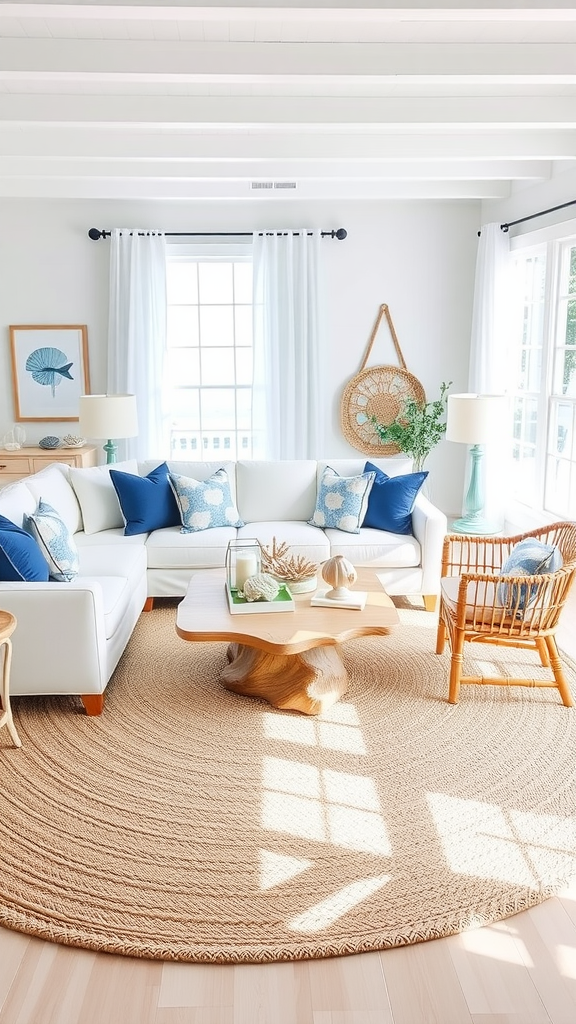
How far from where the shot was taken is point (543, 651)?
3803mm

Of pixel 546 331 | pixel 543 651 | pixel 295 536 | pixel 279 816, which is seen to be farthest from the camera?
pixel 546 331

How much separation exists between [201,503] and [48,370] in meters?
2.74

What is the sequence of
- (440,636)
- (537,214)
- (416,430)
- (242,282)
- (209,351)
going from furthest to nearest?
(209,351) → (242,282) → (416,430) → (537,214) → (440,636)

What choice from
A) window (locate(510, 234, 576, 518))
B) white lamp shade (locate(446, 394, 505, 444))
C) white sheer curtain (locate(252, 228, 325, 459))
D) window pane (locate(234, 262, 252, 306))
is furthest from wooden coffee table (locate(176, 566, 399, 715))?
window pane (locate(234, 262, 252, 306))

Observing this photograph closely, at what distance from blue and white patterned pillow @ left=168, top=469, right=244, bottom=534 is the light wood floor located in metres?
2.87

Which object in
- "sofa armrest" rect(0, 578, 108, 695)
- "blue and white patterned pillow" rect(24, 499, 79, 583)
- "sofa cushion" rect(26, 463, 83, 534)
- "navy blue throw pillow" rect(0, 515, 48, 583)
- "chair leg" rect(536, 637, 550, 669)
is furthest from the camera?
"sofa cushion" rect(26, 463, 83, 534)

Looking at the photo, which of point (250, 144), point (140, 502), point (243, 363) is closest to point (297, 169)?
point (250, 144)

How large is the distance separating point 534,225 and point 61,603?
443 centimetres

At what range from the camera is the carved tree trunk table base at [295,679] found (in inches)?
139

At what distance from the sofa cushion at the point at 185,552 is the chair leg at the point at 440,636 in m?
1.32

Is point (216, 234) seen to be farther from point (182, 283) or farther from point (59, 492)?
point (59, 492)

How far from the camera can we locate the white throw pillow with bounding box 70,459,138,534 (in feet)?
16.2

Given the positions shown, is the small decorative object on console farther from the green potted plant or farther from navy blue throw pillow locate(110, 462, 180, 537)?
the green potted plant

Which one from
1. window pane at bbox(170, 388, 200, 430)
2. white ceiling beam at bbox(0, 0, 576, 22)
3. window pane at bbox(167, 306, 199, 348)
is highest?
white ceiling beam at bbox(0, 0, 576, 22)
